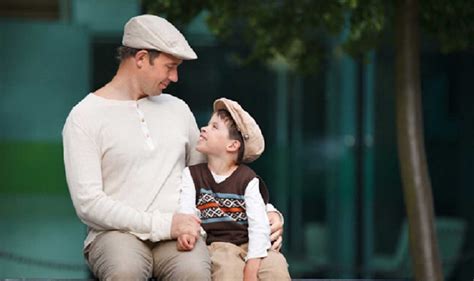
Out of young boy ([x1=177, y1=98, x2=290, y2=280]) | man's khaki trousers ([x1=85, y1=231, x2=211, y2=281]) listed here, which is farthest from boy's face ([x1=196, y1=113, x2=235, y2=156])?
man's khaki trousers ([x1=85, y1=231, x2=211, y2=281])

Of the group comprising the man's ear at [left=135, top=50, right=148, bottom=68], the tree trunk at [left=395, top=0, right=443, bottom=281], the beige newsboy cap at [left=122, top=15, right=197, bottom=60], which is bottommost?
the tree trunk at [left=395, top=0, right=443, bottom=281]

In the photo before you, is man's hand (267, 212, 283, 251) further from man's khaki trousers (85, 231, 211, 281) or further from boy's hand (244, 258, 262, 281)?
man's khaki trousers (85, 231, 211, 281)

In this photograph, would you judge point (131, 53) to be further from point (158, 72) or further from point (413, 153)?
point (413, 153)

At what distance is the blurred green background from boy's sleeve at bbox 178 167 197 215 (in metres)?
6.09

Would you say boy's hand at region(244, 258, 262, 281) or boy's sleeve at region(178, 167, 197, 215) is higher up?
boy's sleeve at region(178, 167, 197, 215)

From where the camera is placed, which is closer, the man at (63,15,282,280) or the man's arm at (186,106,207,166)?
the man at (63,15,282,280)

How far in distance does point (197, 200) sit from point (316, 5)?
312 cm

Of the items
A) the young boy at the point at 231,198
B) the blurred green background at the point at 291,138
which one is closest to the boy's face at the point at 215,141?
the young boy at the point at 231,198

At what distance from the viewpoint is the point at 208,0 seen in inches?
322

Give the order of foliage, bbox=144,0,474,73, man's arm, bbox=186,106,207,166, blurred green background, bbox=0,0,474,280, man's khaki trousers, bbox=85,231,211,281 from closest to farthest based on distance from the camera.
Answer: man's khaki trousers, bbox=85,231,211,281
man's arm, bbox=186,106,207,166
foliage, bbox=144,0,474,73
blurred green background, bbox=0,0,474,280

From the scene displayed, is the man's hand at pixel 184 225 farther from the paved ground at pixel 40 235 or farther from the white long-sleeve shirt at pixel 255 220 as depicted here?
the paved ground at pixel 40 235

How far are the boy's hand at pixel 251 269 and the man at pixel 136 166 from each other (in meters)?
0.16

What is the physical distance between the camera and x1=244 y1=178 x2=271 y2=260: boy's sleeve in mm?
5004

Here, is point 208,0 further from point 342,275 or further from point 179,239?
point 342,275
